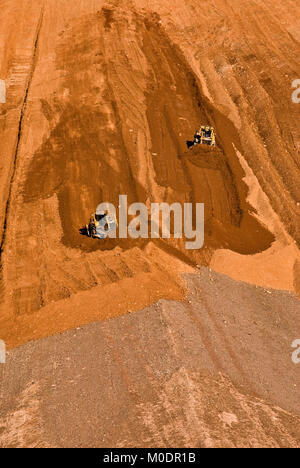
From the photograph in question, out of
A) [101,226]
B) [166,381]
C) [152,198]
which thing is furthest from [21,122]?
[166,381]

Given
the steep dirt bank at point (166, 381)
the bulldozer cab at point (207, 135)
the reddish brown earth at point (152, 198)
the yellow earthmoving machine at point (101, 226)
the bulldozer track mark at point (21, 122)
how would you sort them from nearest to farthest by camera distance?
the steep dirt bank at point (166, 381) → the reddish brown earth at point (152, 198) → the yellow earthmoving machine at point (101, 226) → the bulldozer track mark at point (21, 122) → the bulldozer cab at point (207, 135)

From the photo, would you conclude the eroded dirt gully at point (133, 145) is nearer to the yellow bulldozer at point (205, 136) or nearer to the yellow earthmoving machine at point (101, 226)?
the yellow earthmoving machine at point (101, 226)

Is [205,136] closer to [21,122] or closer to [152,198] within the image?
[152,198]

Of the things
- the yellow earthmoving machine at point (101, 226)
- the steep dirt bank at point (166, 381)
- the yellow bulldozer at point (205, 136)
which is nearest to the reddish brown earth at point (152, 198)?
the steep dirt bank at point (166, 381)

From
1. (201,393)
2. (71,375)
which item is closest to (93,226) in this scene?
(71,375)

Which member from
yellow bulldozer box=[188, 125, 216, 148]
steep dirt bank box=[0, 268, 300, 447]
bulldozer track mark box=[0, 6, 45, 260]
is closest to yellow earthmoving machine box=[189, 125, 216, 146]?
yellow bulldozer box=[188, 125, 216, 148]

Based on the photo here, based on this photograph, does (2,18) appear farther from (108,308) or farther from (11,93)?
(108,308)
